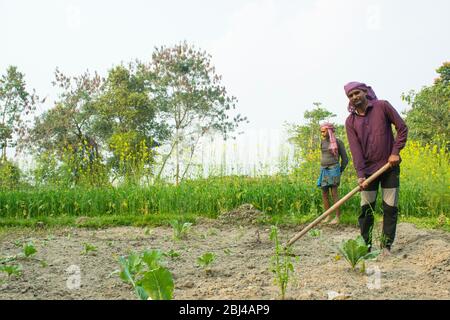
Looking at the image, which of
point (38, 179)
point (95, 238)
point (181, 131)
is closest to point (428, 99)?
point (181, 131)

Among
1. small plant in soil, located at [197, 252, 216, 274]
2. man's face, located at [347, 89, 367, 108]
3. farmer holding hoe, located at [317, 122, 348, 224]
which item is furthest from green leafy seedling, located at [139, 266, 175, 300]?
farmer holding hoe, located at [317, 122, 348, 224]

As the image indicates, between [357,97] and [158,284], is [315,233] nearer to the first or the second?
[357,97]

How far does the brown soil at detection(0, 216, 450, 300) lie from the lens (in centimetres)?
355

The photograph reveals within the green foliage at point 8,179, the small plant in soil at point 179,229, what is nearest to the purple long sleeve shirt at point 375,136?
the small plant in soil at point 179,229

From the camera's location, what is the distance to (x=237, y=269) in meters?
4.66

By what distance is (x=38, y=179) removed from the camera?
1188 centimetres

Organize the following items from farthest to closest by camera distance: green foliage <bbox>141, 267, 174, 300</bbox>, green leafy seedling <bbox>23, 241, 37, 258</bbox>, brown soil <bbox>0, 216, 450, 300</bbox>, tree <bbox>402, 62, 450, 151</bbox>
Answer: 1. tree <bbox>402, 62, 450, 151</bbox>
2. green leafy seedling <bbox>23, 241, 37, 258</bbox>
3. brown soil <bbox>0, 216, 450, 300</bbox>
4. green foliage <bbox>141, 267, 174, 300</bbox>

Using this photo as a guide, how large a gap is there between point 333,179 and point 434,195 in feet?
7.65

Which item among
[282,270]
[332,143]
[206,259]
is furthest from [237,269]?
[332,143]

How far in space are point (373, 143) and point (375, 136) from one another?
8 centimetres

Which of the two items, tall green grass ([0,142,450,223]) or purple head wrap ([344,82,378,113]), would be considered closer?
purple head wrap ([344,82,378,113])

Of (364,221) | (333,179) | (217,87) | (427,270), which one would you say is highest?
(217,87)

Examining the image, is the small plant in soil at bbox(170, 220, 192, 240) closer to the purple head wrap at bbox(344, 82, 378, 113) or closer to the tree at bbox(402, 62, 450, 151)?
the purple head wrap at bbox(344, 82, 378, 113)
